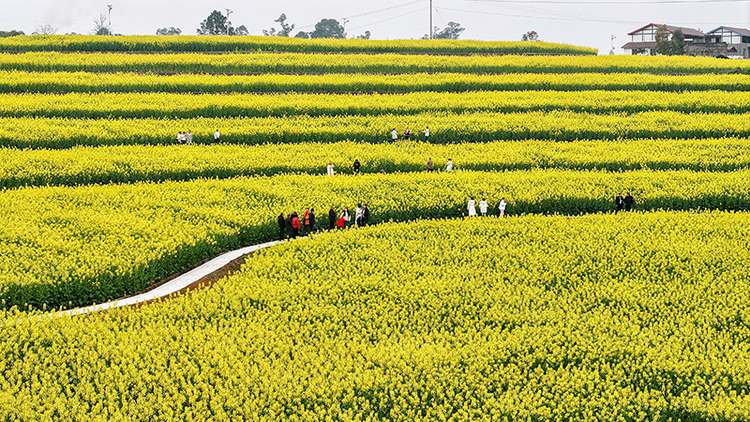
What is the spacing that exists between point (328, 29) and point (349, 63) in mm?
122553

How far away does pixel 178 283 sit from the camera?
20984mm

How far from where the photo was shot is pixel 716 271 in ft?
67.4

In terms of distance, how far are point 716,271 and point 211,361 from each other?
15429 millimetres

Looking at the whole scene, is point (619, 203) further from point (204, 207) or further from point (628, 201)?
point (204, 207)

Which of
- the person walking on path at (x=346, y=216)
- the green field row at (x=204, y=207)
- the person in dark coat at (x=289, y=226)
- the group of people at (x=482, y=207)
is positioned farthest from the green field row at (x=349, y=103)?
the person in dark coat at (x=289, y=226)

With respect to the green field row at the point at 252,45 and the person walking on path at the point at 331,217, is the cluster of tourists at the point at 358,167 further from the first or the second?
the green field row at the point at 252,45

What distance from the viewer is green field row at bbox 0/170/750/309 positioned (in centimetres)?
1956

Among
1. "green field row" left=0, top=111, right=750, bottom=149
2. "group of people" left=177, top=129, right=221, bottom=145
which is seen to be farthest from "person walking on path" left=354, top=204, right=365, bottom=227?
"group of people" left=177, top=129, right=221, bottom=145

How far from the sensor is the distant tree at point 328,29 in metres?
178

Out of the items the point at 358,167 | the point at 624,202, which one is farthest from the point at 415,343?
the point at 358,167

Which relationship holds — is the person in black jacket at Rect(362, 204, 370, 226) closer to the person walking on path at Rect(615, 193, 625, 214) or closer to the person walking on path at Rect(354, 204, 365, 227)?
the person walking on path at Rect(354, 204, 365, 227)

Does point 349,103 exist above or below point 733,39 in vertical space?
below


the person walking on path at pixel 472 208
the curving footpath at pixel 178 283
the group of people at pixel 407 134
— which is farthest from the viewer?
the group of people at pixel 407 134

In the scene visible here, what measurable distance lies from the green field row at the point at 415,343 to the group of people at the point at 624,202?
669 centimetres
